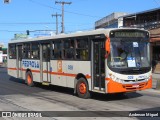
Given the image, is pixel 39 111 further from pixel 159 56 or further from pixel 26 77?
pixel 159 56

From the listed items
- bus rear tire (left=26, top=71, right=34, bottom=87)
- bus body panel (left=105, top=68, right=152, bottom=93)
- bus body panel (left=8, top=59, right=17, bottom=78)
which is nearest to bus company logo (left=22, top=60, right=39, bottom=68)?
bus rear tire (left=26, top=71, right=34, bottom=87)

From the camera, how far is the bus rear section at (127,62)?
47.4 feet

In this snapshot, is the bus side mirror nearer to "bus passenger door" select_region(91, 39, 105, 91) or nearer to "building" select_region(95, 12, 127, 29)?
"bus passenger door" select_region(91, 39, 105, 91)

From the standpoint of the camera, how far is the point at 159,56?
111ft

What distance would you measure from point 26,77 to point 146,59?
363 inches

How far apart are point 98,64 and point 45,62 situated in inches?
204

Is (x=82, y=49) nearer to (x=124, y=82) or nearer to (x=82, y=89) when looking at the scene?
(x=82, y=89)

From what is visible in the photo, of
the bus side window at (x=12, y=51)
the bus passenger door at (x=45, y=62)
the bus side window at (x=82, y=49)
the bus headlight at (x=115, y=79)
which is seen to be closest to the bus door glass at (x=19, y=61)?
the bus side window at (x=12, y=51)

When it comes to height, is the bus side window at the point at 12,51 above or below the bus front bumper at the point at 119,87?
above

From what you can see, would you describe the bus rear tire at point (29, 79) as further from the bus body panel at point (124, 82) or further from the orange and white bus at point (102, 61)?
the bus body panel at point (124, 82)

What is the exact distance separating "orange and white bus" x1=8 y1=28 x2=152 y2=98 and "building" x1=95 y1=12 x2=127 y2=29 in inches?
936

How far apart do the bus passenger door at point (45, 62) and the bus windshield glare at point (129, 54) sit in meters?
5.51

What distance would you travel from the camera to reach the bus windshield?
47.7 ft

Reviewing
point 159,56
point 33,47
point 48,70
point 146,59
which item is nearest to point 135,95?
point 146,59
